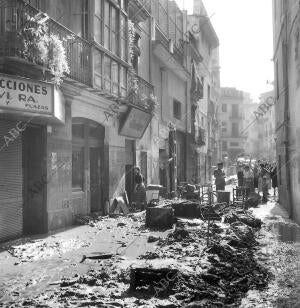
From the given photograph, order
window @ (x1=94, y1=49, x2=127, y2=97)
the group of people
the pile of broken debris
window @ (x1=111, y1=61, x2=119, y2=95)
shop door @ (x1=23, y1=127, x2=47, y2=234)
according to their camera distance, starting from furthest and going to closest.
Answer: the group of people
window @ (x1=111, y1=61, x2=119, y2=95)
window @ (x1=94, y1=49, x2=127, y2=97)
shop door @ (x1=23, y1=127, x2=47, y2=234)
the pile of broken debris

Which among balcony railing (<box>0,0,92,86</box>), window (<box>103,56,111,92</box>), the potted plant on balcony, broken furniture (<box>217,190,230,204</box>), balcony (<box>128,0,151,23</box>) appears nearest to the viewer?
balcony railing (<box>0,0,92,86</box>)

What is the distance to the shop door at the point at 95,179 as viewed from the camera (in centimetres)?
1426

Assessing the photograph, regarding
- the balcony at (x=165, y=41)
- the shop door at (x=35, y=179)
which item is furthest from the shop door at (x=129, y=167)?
the shop door at (x=35, y=179)

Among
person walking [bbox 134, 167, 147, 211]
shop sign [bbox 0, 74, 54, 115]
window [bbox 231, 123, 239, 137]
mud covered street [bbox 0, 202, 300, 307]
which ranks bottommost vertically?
mud covered street [bbox 0, 202, 300, 307]

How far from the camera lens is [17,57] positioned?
Answer: 875 cm

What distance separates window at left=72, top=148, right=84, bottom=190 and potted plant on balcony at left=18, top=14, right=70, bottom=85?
3.00m

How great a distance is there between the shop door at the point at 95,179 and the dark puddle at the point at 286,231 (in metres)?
5.62

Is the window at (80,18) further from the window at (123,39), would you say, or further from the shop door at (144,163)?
the shop door at (144,163)

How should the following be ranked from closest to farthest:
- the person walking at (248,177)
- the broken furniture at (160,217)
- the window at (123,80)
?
1. the broken furniture at (160,217)
2. the window at (123,80)
3. the person walking at (248,177)

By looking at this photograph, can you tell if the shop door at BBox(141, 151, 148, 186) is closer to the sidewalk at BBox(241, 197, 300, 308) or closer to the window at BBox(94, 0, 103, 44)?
the sidewalk at BBox(241, 197, 300, 308)

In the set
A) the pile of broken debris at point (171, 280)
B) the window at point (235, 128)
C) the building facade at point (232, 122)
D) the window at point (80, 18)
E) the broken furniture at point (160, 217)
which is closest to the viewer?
the pile of broken debris at point (171, 280)

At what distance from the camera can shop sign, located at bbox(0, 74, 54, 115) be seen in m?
8.49

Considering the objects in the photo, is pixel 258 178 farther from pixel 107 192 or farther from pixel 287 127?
pixel 107 192

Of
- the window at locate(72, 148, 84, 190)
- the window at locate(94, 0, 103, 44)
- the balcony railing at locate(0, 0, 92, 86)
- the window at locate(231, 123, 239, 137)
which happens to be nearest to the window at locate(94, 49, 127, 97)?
the window at locate(94, 0, 103, 44)
